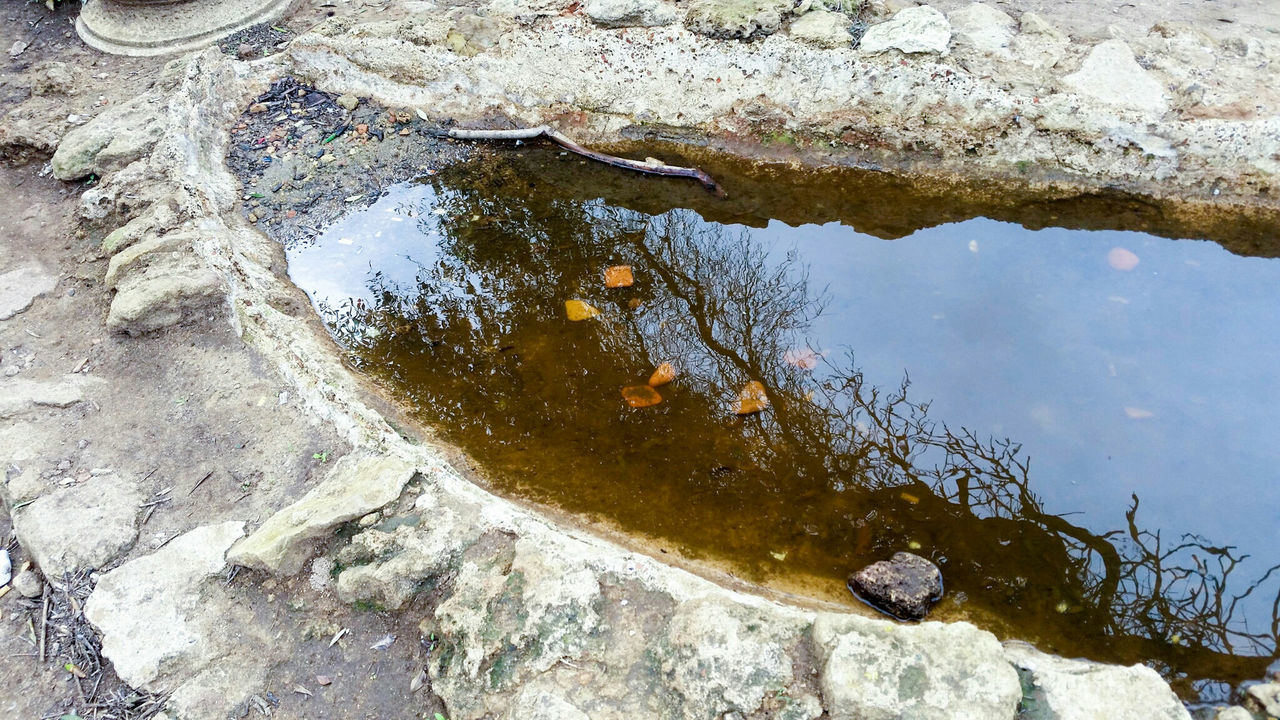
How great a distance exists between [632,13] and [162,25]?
3.97 metres

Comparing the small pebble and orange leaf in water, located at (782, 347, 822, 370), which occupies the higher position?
orange leaf in water, located at (782, 347, 822, 370)

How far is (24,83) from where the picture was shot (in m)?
5.68

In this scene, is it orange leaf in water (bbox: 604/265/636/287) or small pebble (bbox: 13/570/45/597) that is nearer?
small pebble (bbox: 13/570/45/597)

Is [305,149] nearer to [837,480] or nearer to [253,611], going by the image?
[253,611]

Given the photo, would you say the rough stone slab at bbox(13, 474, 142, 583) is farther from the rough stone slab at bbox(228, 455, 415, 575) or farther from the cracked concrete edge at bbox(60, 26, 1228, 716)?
the cracked concrete edge at bbox(60, 26, 1228, 716)

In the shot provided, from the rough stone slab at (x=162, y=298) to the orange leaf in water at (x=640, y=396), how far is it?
7.24 ft

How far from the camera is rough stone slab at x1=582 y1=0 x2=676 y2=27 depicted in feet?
17.3

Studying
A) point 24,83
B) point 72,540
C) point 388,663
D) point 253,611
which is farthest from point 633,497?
point 24,83

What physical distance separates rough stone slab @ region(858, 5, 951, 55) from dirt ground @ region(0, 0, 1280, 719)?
45cm

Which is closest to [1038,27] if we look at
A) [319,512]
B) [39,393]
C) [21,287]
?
[319,512]

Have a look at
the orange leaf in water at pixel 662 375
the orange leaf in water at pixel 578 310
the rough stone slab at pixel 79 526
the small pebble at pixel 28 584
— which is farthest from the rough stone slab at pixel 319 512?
the orange leaf in water at pixel 578 310

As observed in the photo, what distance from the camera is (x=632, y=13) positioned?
5.27 meters

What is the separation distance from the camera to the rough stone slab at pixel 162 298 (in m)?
3.68

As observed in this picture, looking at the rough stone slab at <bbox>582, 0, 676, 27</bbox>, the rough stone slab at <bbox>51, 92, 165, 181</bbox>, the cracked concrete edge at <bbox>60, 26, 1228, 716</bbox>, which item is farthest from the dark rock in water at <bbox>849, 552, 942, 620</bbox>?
the rough stone slab at <bbox>51, 92, 165, 181</bbox>
